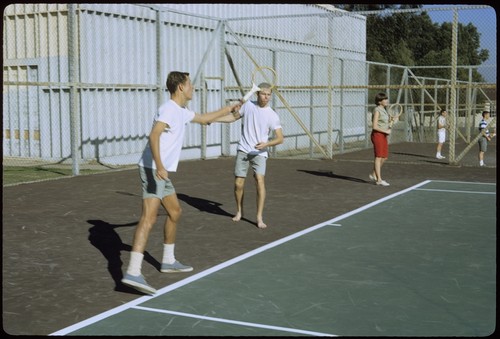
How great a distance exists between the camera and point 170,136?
6.27 metres

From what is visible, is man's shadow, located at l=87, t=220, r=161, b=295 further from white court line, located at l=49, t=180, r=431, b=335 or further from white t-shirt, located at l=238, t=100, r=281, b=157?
white t-shirt, located at l=238, t=100, r=281, b=157

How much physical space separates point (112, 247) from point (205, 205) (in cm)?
342

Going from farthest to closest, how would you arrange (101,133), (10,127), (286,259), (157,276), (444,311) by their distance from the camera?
(10,127), (101,133), (286,259), (157,276), (444,311)

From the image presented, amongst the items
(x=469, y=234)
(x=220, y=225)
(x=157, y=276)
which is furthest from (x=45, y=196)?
(x=469, y=234)

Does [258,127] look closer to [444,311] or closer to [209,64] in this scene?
[444,311]

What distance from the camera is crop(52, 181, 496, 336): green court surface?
5.01 metres

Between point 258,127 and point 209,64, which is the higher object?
point 209,64

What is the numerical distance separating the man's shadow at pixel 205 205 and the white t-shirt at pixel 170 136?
11.7ft

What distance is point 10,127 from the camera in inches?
789

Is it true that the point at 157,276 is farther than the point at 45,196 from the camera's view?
No

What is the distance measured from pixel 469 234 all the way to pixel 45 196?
24.5 feet

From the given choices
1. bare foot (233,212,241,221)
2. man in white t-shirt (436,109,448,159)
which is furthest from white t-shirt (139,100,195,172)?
man in white t-shirt (436,109,448,159)

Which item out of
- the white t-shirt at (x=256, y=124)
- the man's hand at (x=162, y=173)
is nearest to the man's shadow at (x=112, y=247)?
the man's hand at (x=162, y=173)

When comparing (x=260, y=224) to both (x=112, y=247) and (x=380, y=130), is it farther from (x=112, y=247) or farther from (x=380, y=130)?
(x=380, y=130)
